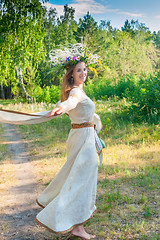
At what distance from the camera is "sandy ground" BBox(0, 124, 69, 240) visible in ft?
10.8

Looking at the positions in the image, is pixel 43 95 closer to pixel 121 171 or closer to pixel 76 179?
pixel 121 171

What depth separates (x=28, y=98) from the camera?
1705cm

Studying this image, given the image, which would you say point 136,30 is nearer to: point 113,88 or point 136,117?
point 113,88

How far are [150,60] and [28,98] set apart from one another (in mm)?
13968

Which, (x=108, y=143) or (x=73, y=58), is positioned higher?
(x=73, y=58)

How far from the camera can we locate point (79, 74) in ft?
11.0

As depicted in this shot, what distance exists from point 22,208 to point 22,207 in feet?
0.12

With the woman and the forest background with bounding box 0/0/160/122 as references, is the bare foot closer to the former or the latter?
the woman

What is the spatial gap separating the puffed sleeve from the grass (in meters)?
1.67

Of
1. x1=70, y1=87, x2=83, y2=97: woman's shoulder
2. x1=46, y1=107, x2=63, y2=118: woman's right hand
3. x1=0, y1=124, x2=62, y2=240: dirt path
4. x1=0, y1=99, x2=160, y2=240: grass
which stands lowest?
x1=0, y1=124, x2=62, y2=240: dirt path

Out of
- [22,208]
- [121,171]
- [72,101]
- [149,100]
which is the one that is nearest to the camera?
[72,101]

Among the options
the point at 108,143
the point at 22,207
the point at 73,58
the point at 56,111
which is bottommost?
the point at 22,207

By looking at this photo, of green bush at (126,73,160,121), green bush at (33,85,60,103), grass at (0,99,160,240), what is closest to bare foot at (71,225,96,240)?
grass at (0,99,160,240)

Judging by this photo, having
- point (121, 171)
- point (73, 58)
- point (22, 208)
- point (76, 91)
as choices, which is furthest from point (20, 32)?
point (76, 91)
